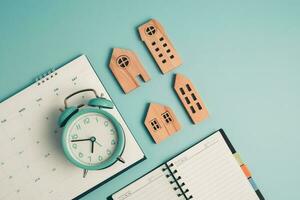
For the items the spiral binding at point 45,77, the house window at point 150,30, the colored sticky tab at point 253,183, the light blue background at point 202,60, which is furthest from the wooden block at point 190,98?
the spiral binding at point 45,77

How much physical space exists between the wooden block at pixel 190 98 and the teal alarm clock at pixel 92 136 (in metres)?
0.25

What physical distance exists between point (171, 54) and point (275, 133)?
19.0 inches

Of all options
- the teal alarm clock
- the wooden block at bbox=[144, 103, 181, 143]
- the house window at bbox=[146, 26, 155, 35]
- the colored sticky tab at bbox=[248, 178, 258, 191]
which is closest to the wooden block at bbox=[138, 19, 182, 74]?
the house window at bbox=[146, 26, 155, 35]

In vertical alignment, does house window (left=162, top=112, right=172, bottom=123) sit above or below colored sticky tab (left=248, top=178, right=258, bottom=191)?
above

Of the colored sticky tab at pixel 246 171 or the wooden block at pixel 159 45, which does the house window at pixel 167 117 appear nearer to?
the wooden block at pixel 159 45

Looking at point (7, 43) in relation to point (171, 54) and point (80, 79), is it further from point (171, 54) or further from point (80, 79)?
point (171, 54)

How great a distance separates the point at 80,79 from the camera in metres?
1.11

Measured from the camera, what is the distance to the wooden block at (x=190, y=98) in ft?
3.83

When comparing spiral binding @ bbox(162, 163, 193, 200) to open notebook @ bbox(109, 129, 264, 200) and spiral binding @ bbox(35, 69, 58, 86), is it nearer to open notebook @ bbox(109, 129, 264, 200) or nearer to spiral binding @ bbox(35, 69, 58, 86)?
open notebook @ bbox(109, 129, 264, 200)

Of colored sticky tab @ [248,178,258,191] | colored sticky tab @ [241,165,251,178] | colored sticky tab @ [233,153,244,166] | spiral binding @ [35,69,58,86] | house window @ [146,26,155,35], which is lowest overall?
colored sticky tab @ [248,178,258,191]

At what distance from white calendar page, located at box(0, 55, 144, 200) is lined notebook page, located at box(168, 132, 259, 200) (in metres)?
0.22

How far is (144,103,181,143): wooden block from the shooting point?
1139 millimetres

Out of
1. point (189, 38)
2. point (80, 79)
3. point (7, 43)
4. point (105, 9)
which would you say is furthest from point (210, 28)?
point (7, 43)

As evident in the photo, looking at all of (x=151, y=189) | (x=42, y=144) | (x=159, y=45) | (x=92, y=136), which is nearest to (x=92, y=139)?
(x=92, y=136)
